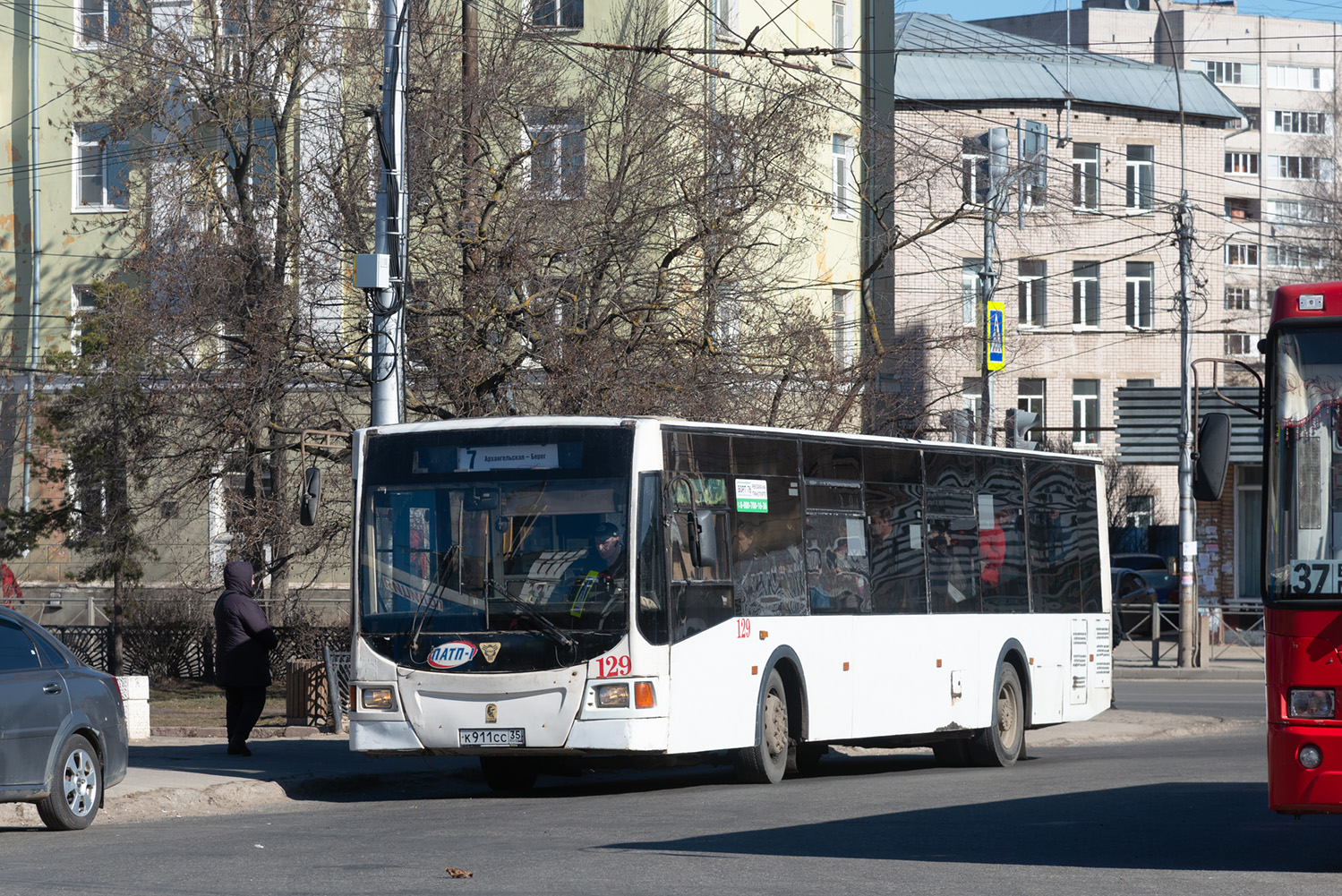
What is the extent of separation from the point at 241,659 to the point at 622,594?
440cm

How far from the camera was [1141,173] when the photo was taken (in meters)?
56.5

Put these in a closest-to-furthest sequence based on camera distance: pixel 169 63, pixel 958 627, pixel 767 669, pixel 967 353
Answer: pixel 767 669, pixel 958 627, pixel 169 63, pixel 967 353

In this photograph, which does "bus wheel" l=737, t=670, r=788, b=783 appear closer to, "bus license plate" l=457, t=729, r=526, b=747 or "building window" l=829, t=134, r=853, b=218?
"bus license plate" l=457, t=729, r=526, b=747

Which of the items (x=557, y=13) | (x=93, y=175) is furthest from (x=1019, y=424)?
(x=93, y=175)

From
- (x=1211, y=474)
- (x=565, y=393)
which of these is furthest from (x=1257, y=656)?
(x=1211, y=474)

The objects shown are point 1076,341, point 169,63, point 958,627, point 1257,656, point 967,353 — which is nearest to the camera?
point 958,627

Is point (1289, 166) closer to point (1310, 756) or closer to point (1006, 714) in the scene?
point (1006, 714)

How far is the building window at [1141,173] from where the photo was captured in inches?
2204

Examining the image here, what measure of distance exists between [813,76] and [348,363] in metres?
8.04

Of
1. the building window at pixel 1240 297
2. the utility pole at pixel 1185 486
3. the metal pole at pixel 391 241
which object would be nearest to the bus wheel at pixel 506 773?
the metal pole at pixel 391 241

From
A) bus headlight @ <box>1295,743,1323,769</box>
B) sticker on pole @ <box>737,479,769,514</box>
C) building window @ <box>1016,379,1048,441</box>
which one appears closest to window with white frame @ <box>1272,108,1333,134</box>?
building window @ <box>1016,379,1048,441</box>

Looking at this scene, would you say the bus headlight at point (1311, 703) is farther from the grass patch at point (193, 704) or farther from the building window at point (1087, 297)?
the building window at point (1087, 297)

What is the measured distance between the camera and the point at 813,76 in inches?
1033

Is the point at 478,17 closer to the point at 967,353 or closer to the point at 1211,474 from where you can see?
the point at 967,353
